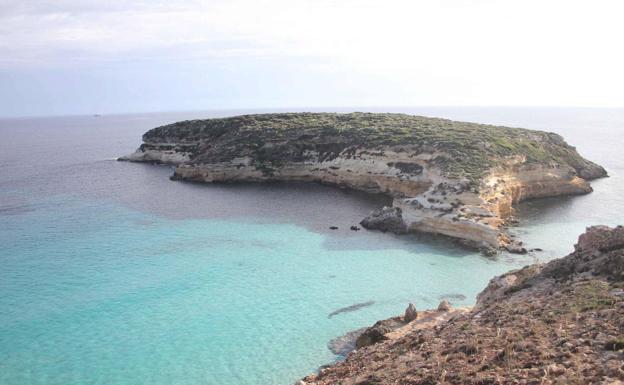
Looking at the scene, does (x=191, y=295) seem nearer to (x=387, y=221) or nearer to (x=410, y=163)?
(x=387, y=221)

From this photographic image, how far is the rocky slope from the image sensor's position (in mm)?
45469

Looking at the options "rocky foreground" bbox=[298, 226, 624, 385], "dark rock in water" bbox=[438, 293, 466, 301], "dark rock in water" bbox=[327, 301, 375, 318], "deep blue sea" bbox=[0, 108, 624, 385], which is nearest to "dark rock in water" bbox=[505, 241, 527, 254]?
"deep blue sea" bbox=[0, 108, 624, 385]

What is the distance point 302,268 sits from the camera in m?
35.9

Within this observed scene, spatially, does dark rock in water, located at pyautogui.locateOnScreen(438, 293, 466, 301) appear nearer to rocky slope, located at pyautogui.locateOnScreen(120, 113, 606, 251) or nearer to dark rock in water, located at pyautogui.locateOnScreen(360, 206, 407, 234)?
rocky slope, located at pyautogui.locateOnScreen(120, 113, 606, 251)

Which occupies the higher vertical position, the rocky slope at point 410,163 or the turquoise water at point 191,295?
the rocky slope at point 410,163

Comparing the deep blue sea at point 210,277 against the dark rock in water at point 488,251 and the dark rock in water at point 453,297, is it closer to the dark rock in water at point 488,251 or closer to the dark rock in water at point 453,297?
the dark rock in water at point 453,297

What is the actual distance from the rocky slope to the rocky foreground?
17711mm

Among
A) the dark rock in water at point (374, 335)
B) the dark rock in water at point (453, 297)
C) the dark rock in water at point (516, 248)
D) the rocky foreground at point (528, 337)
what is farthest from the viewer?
the dark rock in water at point (516, 248)

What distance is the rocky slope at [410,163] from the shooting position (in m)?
45.5

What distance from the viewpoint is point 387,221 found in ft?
151

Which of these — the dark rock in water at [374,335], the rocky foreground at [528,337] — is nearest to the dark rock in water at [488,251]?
the rocky foreground at [528,337]

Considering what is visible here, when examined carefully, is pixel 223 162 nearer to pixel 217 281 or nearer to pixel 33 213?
pixel 33 213

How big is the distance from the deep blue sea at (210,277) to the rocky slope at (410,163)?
8.90 feet

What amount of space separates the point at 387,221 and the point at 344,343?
876 inches
